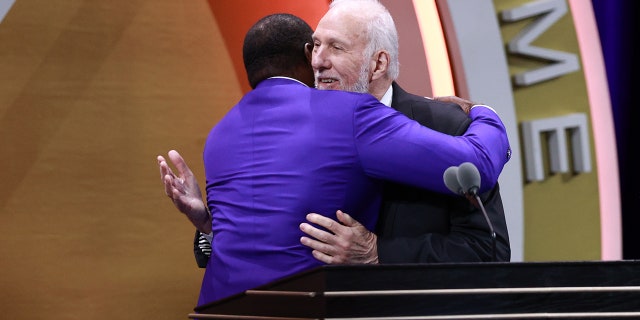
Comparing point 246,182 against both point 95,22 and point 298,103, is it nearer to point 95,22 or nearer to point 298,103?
point 298,103

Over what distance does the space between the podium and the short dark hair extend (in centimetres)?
80

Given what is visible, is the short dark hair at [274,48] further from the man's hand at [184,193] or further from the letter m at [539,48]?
the letter m at [539,48]

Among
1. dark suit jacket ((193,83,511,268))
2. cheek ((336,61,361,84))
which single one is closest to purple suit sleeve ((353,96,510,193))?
dark suit jacket ((193,83,511,268))

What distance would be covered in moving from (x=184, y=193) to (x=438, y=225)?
72 centimetres

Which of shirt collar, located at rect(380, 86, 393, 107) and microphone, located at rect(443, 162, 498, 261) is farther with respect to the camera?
shirt collar, located at rect(380, 86, 393, 107)

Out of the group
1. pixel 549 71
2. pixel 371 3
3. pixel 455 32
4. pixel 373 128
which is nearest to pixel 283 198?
pixel 373 128

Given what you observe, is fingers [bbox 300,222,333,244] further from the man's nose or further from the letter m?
the letter m

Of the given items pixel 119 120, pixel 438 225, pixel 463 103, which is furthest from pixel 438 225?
pixel 119 120

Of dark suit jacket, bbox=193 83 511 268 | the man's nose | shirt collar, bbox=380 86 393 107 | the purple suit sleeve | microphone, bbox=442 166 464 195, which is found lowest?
dark suit jacket, bbox=193 83 511 268

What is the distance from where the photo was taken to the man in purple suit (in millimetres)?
2189

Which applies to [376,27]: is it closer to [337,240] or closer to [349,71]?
[349,71]

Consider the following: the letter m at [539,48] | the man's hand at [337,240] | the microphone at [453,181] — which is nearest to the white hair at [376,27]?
the man's hand at [337,240]

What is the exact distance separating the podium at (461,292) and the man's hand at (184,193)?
73cm

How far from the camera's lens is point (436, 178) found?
2178 millimetres
